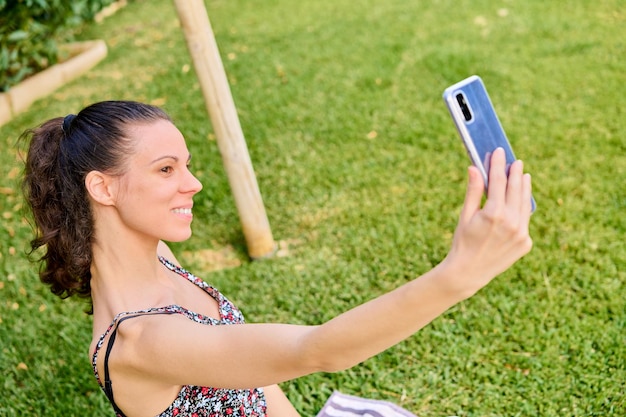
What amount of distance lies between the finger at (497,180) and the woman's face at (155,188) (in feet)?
3.14

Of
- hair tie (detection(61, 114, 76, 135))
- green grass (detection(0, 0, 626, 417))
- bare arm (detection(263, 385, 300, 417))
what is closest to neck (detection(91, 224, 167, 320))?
hair tie (detection(61, 114, 76, 135))

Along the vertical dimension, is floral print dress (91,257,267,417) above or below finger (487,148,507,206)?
below

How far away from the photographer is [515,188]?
1.25m

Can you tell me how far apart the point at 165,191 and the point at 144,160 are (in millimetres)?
110

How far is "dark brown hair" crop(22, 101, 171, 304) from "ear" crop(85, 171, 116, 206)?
23 mm

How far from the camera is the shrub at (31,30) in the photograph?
19.7ft

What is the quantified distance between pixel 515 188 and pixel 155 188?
3.49 feet

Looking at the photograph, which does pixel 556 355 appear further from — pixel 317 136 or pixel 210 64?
pixel 317 136

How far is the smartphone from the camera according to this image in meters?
1.41

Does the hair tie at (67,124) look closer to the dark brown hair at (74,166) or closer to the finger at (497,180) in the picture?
the dark brown hair at (74,166)

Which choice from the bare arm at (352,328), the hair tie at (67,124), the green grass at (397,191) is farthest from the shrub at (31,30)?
the bare arm at (352,328)

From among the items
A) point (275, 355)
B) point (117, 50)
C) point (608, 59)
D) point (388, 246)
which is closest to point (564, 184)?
point (388, 246)

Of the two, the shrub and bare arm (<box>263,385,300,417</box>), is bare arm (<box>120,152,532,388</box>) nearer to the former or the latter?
bare arm (<box>263,385,300,417</box>)

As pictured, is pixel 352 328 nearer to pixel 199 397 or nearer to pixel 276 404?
pixel 199 397
